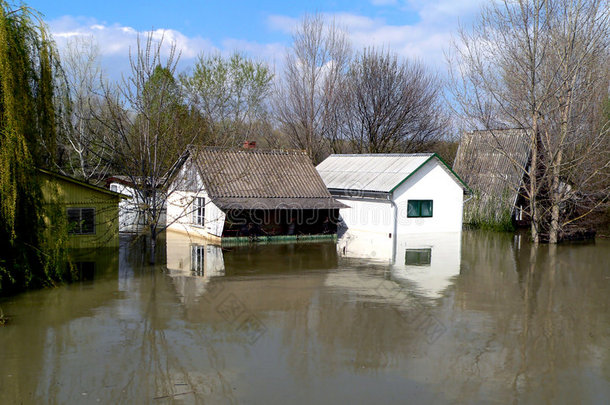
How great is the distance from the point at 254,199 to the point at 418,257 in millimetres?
7038

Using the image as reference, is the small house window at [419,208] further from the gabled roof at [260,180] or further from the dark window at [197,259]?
the dark window at [197,259]

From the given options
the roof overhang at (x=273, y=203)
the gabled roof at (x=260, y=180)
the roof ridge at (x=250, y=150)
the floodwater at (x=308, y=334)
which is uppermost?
the roof ridge at (x=250, y=150)

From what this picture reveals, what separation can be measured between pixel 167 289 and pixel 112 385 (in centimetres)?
581

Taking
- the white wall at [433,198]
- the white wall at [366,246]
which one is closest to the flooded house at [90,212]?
the white wall at [366,246]

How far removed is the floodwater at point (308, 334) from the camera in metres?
7.93

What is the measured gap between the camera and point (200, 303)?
40.5 ft

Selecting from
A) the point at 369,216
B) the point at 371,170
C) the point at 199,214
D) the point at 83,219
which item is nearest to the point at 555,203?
the point at 369,216

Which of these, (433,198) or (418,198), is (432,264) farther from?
(433,198)

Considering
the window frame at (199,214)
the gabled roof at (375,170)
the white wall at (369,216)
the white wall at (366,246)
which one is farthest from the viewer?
the gabled roof at (375,170)

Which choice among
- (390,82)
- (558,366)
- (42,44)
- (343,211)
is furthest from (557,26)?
(42,44)

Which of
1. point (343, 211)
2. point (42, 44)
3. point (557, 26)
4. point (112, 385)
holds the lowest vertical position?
point (112, 385)

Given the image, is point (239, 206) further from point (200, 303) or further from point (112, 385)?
point (112, 385)

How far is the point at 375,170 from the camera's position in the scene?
88.0 ft

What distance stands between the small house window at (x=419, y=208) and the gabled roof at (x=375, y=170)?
4.80ft
